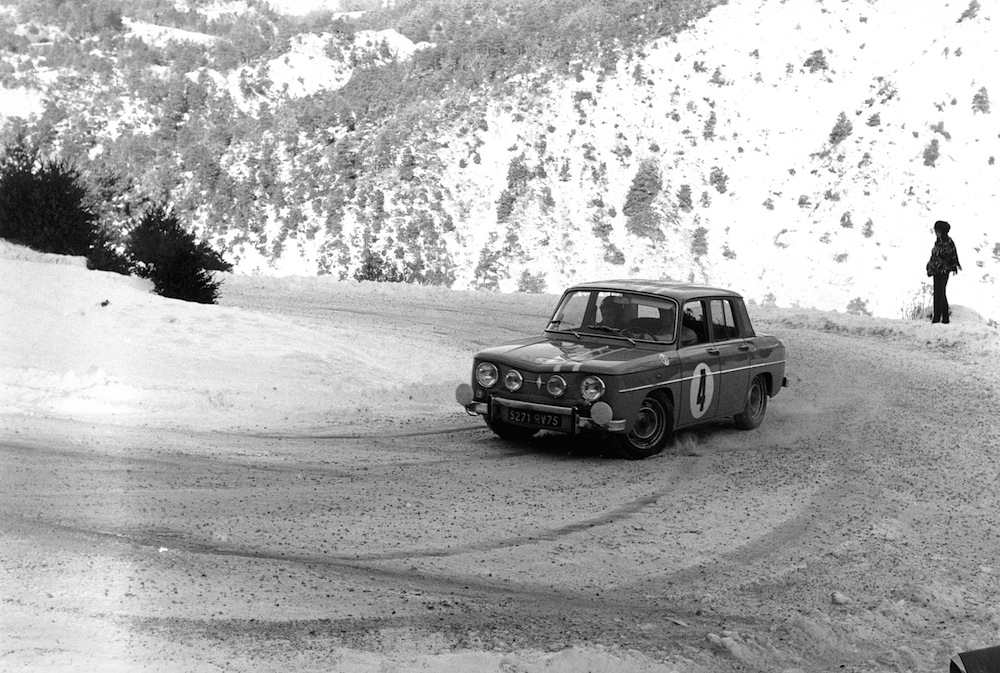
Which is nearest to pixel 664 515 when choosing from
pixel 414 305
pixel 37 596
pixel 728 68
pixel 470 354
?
pixel 37 596

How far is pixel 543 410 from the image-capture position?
918 cm

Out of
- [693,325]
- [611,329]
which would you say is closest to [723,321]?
[693,325]

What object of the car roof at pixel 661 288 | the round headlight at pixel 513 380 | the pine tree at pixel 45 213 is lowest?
the round headlight at pixel 513 380

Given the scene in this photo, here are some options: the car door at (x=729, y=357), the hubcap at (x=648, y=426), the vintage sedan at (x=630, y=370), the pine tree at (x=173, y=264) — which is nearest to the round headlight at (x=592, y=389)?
the vintage sedan at (x=630, y=370)

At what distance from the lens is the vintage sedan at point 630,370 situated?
9109mm

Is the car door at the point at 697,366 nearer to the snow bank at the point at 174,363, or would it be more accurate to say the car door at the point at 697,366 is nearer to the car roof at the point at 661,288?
the car roof at the point at 661,288

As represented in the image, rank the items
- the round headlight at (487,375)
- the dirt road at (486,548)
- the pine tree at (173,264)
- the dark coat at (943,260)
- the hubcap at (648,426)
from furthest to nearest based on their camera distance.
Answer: the dark coat at (943,260) < the pine tree at (173,264) < the round headlight at (487,375) < the hubcap at (648,426) < the dirt road at (486,548)

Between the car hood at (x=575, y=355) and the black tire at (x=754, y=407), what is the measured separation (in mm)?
1687

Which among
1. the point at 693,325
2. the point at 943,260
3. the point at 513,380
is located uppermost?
the point at 943,260

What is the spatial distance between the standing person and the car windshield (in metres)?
10.4

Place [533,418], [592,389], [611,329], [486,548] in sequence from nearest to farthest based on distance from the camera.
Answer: [486,548]
[592,389]
[533,418]
[611,329]

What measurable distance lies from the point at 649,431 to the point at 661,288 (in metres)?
1.61

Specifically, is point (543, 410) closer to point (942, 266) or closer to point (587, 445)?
point (587, 445)

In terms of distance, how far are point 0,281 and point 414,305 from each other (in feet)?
30.2
